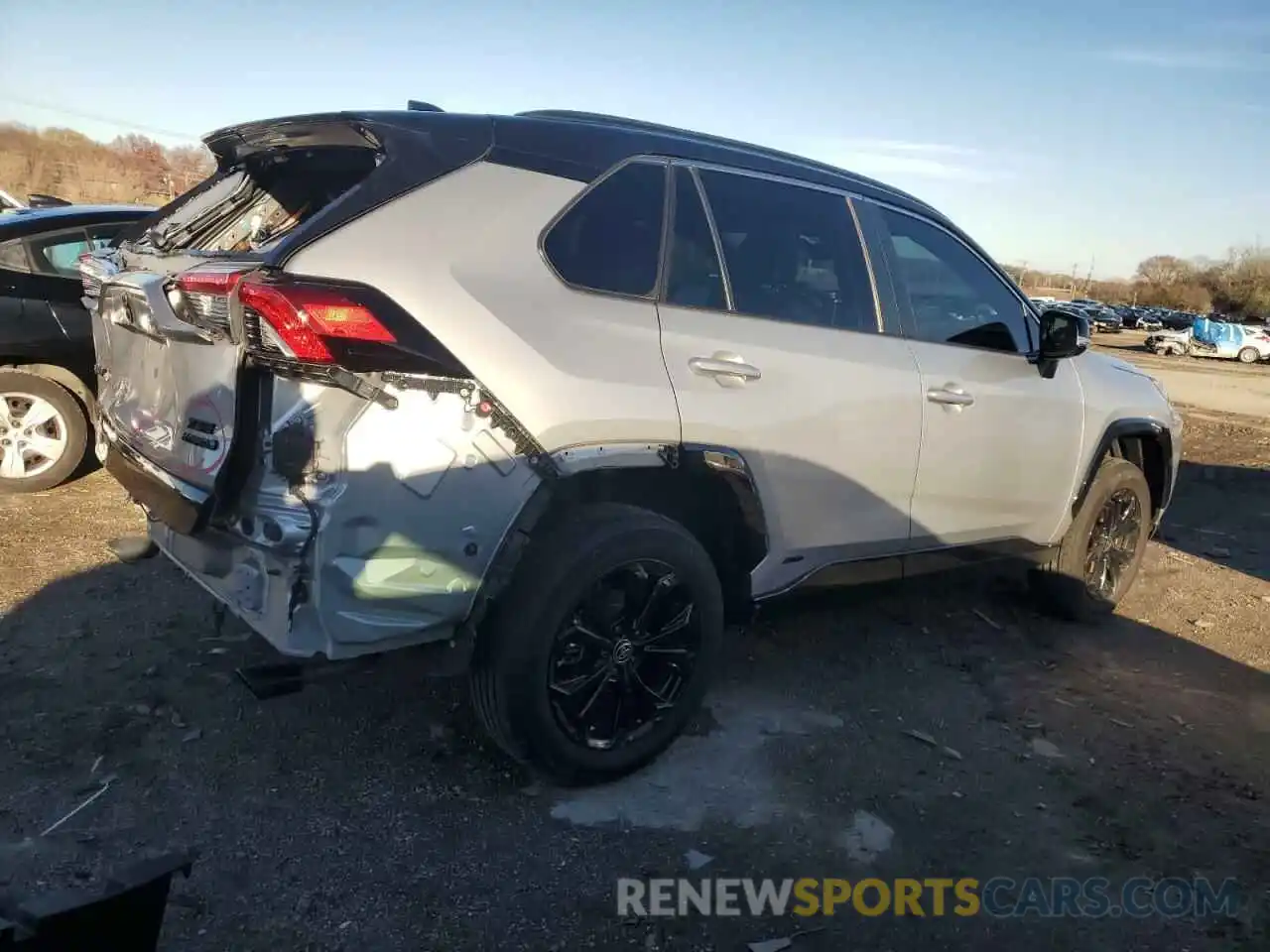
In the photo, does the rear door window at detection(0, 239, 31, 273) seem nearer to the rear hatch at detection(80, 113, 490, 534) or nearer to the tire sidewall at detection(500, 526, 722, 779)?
the rear hatch at detection(80, 113, 490, 534)

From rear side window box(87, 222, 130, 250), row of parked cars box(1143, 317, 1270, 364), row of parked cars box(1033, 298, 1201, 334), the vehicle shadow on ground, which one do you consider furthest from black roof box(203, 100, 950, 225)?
row of parked cars box(1033, 298, 1201, 334)

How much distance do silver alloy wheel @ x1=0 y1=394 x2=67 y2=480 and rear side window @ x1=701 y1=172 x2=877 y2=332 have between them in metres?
4.40

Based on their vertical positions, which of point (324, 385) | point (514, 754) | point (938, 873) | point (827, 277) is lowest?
point (938, 873)

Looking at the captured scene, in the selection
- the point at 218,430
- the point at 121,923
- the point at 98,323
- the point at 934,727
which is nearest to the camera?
the point at 121,923

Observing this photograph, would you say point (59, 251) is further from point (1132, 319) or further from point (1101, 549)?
point (1132, 319)

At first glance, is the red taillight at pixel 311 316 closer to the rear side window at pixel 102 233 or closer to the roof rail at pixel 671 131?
the roof rail at pixel 671 131

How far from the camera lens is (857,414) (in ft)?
11.6

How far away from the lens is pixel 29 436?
5590mm

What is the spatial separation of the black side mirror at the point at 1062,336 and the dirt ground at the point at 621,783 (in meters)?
1.16

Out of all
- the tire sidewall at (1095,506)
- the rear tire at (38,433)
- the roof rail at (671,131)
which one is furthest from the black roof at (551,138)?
the rear tire at (38,433)

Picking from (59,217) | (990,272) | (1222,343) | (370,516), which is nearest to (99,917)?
(370,516)

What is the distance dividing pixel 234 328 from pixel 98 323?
1.28 metres

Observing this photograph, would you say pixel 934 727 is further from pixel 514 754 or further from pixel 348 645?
pixel 348 645

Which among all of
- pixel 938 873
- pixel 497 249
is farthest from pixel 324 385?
pixel 938 873
